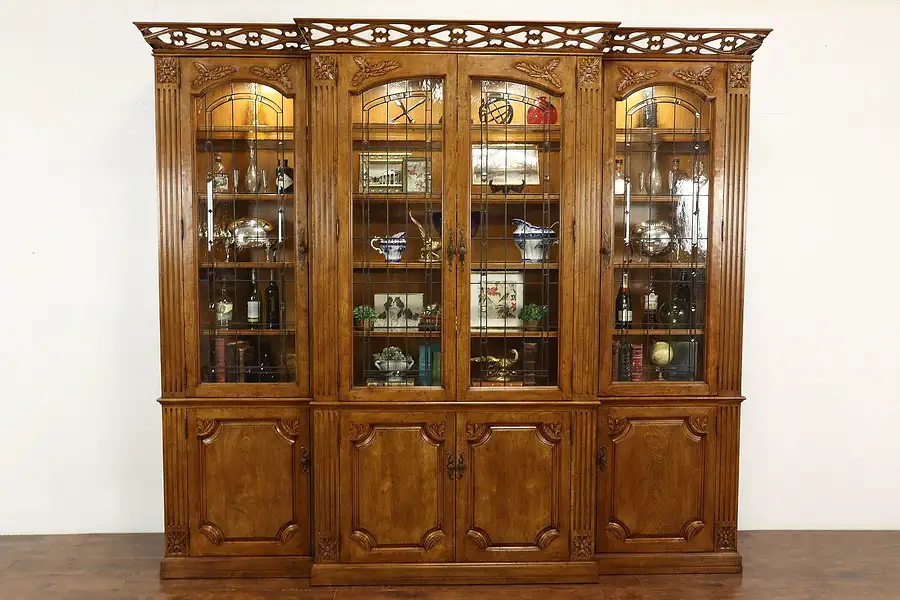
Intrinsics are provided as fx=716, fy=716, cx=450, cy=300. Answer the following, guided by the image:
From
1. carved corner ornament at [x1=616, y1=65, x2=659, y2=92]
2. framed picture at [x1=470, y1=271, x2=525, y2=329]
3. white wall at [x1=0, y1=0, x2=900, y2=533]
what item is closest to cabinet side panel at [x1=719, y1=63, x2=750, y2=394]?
carved corner ornament at [x1=616, y1=65, x2=659, y2=92]

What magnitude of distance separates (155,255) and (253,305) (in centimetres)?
85

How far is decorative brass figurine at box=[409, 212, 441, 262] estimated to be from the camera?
10.8 ft

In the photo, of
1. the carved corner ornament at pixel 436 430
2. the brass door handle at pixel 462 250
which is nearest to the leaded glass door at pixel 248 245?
the carved corner ornament at pixel 436 430

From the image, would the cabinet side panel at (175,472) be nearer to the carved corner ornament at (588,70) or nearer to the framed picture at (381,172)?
the framed picture at (381,172)

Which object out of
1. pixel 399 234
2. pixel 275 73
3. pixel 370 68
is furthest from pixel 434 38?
pixel 399 234

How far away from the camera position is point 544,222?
3.31m

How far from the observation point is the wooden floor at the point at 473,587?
3.23 m

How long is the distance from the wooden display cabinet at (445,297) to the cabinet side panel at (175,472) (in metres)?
0.01

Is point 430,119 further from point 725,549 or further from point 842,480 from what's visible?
point 842,480

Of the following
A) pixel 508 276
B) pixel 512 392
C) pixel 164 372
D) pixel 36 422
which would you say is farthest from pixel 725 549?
pixel 36 422

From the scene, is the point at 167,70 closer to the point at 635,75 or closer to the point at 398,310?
the point at 398,310

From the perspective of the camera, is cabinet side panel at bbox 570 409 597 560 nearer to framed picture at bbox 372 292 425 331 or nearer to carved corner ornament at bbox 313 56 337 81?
framed picture at bbox 372 292 425 331

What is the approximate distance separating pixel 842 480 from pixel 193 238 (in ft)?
12.1

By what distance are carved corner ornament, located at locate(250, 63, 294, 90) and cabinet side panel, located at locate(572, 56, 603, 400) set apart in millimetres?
1326
